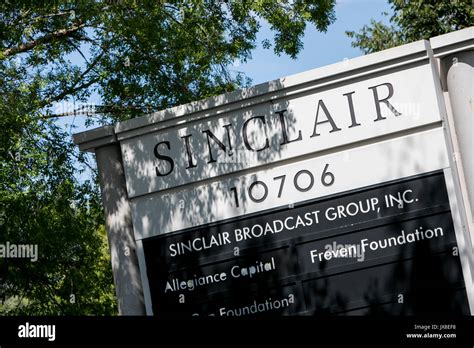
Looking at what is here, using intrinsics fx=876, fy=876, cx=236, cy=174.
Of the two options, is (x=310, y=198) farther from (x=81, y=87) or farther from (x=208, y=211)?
(x=81, y=87)

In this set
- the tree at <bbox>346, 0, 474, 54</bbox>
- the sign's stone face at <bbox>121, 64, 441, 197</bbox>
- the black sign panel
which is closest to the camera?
the black sign panel

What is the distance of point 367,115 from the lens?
24.1 feet

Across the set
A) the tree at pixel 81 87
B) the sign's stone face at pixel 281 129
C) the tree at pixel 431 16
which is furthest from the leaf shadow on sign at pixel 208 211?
the tree at pixel 431 16

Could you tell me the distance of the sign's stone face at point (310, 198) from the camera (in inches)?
282

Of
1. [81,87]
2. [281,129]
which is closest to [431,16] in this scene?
[81,87]

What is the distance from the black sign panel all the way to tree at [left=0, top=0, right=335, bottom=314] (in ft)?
21.6

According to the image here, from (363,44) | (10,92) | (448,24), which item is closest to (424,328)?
(10,92)

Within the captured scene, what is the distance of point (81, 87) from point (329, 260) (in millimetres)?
9336

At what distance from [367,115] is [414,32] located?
17.2m

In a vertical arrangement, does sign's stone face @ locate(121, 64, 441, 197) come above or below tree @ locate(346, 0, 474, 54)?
below

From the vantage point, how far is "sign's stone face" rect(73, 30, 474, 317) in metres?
7.16

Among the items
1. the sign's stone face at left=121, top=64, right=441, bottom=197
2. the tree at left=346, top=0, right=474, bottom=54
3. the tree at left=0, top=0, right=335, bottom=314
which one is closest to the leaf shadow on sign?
the sign's stone face at left=121, top=64, right=441, bottom=197

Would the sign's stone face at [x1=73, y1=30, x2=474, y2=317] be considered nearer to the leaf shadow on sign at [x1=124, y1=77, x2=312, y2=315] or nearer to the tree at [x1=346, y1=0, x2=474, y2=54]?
the leaf shadow on sign at [x1=124, y1=77, x2=312, y2=315]

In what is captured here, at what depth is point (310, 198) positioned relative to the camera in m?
7.47
